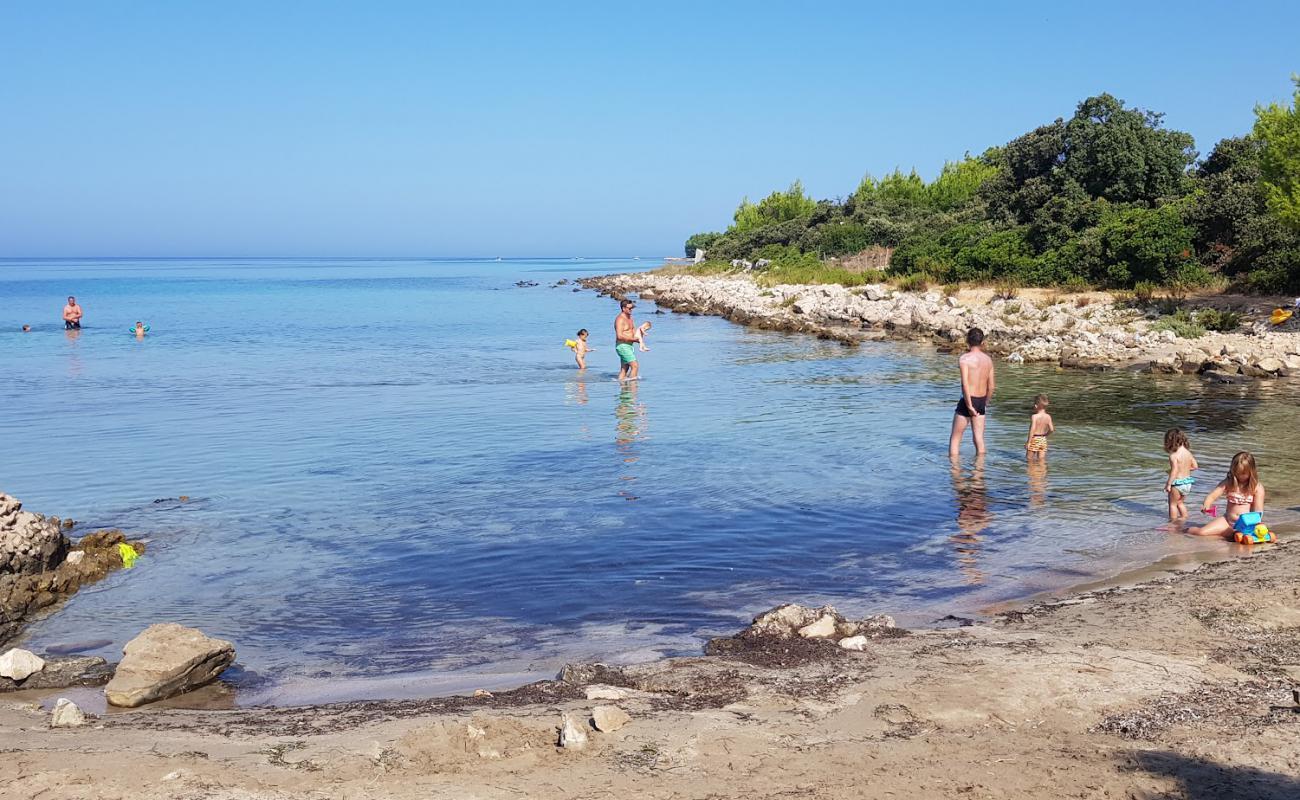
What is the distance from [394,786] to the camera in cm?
520

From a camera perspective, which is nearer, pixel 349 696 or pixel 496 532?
pixel 349 696

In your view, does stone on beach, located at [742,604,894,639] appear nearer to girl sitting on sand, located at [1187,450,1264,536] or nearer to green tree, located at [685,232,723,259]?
girl sitting on sand, located at [1187,450,1264,536]

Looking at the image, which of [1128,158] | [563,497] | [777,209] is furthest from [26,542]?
[777,209]

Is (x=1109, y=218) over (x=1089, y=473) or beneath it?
over

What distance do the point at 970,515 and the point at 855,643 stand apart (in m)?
5.52

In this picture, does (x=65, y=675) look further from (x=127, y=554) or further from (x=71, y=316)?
(x=71, y=316)

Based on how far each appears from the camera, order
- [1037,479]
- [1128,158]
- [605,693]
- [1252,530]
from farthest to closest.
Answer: [1128,158] → [1037,479] → [1252,530] → [605,693]

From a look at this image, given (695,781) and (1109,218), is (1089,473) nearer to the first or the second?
(695,781)

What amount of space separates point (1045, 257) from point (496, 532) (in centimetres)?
3043

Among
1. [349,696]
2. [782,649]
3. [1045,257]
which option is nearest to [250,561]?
[349,696]

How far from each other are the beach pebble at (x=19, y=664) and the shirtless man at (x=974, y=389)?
462 inches

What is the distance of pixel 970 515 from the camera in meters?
12.4

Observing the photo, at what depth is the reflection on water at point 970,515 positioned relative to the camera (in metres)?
10.4

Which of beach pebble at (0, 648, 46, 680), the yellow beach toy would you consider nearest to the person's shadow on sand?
beach pebble at (0, 648, 46, 680)
